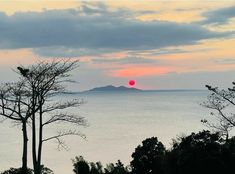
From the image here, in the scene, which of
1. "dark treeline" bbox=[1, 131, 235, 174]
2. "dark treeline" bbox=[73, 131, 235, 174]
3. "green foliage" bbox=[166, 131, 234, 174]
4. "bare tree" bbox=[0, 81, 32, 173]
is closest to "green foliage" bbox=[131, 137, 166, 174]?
"dark treeline" bbox=[73, 131, 235, 174]

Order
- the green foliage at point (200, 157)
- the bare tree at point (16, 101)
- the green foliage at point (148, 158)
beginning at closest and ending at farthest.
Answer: the bare tree at point (16, 101) < the green foliage at point (200, 157) < the green foliage at point (148, 158)

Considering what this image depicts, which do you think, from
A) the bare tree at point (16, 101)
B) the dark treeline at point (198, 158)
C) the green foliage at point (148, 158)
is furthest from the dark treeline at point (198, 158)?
the bare tree at point (16, 101)

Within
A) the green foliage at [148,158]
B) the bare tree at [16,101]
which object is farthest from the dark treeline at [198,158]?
the bare tree at [16,101]

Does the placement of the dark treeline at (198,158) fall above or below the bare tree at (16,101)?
below

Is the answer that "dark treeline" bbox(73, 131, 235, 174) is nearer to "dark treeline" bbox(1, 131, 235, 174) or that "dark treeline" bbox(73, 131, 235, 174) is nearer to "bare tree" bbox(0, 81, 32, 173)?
"dark treeline" bbox(1, 131, 235, 174)

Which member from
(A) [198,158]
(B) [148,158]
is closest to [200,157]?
(A) [198,158]

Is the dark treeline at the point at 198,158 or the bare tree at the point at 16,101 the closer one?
the bare tree at the point at 16,101

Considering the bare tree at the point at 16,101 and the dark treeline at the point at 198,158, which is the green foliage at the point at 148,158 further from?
the bare tree at the point at 16,101

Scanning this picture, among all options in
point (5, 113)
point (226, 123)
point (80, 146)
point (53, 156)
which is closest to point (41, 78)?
point (5, 113)

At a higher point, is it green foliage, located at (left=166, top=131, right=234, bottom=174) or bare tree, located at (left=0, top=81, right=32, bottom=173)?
bare tree, located at (left=0, top=81, right=32, bottom=173)

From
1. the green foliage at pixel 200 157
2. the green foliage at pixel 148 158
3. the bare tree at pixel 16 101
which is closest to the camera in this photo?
the bare tree at pixel 16 101

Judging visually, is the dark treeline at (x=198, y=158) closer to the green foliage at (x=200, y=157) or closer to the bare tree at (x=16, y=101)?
the green foliage at (x=200, y=157)

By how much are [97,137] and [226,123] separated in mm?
75260

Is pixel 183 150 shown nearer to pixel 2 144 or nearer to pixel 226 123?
pixel 226 123
